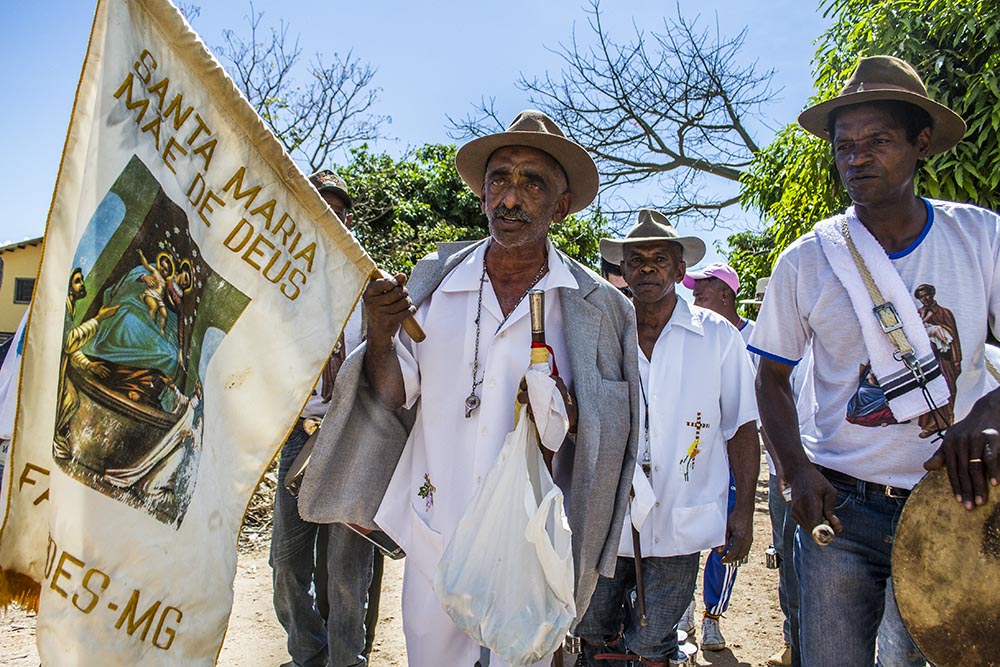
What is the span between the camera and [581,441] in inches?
115

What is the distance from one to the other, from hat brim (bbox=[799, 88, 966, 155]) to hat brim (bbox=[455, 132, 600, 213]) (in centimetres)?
85

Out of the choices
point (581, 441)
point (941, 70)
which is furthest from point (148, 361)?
point (941, 70)

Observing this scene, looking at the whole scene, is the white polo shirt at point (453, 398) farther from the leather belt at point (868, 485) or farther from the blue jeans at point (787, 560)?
the blue jeans at point (787, 560)

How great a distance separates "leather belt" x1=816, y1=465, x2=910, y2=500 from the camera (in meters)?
2.71

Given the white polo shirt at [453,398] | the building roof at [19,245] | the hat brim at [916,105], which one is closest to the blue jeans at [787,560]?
the white polo shirt at [453,398]

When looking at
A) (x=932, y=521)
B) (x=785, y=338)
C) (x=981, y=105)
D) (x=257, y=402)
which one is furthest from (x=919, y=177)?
(x=257, y=402)

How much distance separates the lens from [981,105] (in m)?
6.03

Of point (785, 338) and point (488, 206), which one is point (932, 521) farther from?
point (488, 206)

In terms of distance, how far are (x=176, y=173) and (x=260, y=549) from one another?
536cm

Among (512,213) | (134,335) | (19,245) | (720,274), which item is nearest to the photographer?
(134,335)

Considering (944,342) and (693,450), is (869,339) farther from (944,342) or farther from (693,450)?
(693,450)

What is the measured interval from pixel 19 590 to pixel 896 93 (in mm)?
2953

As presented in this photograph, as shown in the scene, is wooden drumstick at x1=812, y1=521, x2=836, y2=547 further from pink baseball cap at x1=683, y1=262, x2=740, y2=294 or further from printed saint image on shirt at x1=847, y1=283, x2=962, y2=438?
pink baseball cap at x1=683, y1=262, x2=740, y2=294

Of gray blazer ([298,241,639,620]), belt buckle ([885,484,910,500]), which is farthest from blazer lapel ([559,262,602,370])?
belt buckle ([885,484,910,500])
